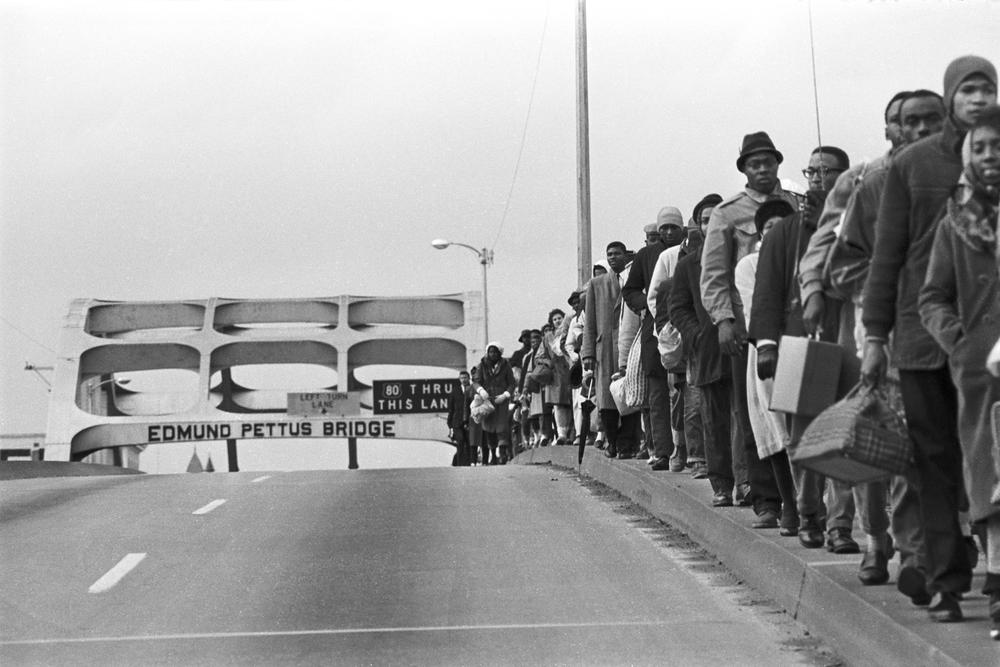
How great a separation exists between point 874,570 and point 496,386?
21877 millimetres

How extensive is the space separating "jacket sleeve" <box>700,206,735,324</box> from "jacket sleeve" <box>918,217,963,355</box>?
384 centimetres

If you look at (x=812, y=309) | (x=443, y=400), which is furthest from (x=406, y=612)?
(x=443, y=400)

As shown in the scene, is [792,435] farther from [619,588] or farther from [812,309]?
[619,588]

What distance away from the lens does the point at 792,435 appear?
807 centimetres

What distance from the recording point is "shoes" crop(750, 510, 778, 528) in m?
9.56

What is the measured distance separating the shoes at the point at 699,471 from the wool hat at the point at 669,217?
2.12 metres

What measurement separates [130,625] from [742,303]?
12.3 ft

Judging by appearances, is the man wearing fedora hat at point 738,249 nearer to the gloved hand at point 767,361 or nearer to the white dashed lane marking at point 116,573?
the gloved hand at point 767,361

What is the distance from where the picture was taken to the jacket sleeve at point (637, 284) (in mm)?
14055

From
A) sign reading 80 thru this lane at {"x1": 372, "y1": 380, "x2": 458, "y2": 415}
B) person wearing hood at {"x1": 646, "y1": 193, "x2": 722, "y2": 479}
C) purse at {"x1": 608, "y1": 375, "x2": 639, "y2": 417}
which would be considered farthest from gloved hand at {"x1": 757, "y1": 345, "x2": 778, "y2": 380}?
sign reading 80 thru this lane at {"x1": 372, "y1": 380, "x2": 458, "y2": 415}

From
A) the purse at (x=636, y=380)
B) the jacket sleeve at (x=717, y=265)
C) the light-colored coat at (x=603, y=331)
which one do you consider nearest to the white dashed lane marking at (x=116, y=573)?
the jacket sleeve at (x=717, y=265)

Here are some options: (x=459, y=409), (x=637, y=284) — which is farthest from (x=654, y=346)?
(x=459, y=409)

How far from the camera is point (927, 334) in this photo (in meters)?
6.31

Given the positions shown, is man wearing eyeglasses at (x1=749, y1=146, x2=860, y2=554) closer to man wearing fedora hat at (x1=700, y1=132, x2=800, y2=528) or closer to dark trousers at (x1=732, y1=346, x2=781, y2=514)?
dark trousers at (x1=732, y1=346, x2=781, y2=514)
